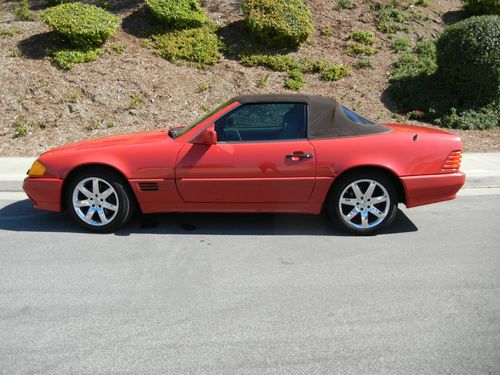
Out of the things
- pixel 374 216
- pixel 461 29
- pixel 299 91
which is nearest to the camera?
pixel 374 216

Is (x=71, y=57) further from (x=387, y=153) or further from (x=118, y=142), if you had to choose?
(x=387, y=153)

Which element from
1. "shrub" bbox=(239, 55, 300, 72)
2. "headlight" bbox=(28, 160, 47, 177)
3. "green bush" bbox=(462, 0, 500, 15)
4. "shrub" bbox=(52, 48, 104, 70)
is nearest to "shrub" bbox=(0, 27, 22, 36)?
"shrub" bbox=(52, 48, 104, 70)

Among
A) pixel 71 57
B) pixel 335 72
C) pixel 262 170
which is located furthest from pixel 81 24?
pixel 262 170

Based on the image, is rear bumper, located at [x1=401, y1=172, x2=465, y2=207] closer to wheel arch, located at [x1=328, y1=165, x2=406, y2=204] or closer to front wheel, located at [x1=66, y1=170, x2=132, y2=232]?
wheel arch, located at [x1=328, y1=165, x2=406, y2=204]

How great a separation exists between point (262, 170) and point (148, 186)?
114cm

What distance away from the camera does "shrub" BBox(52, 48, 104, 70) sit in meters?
11.0

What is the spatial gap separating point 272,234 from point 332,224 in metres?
0.72

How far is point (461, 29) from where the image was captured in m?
10.2

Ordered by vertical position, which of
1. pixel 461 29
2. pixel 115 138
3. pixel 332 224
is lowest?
pixel 332 224

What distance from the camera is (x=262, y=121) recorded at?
17.6ft

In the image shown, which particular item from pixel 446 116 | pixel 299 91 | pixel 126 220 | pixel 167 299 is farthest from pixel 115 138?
pixel 446 116

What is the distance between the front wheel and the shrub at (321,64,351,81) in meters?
7.27

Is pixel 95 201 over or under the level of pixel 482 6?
under

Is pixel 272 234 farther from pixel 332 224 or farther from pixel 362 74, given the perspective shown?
pixel 362 74
